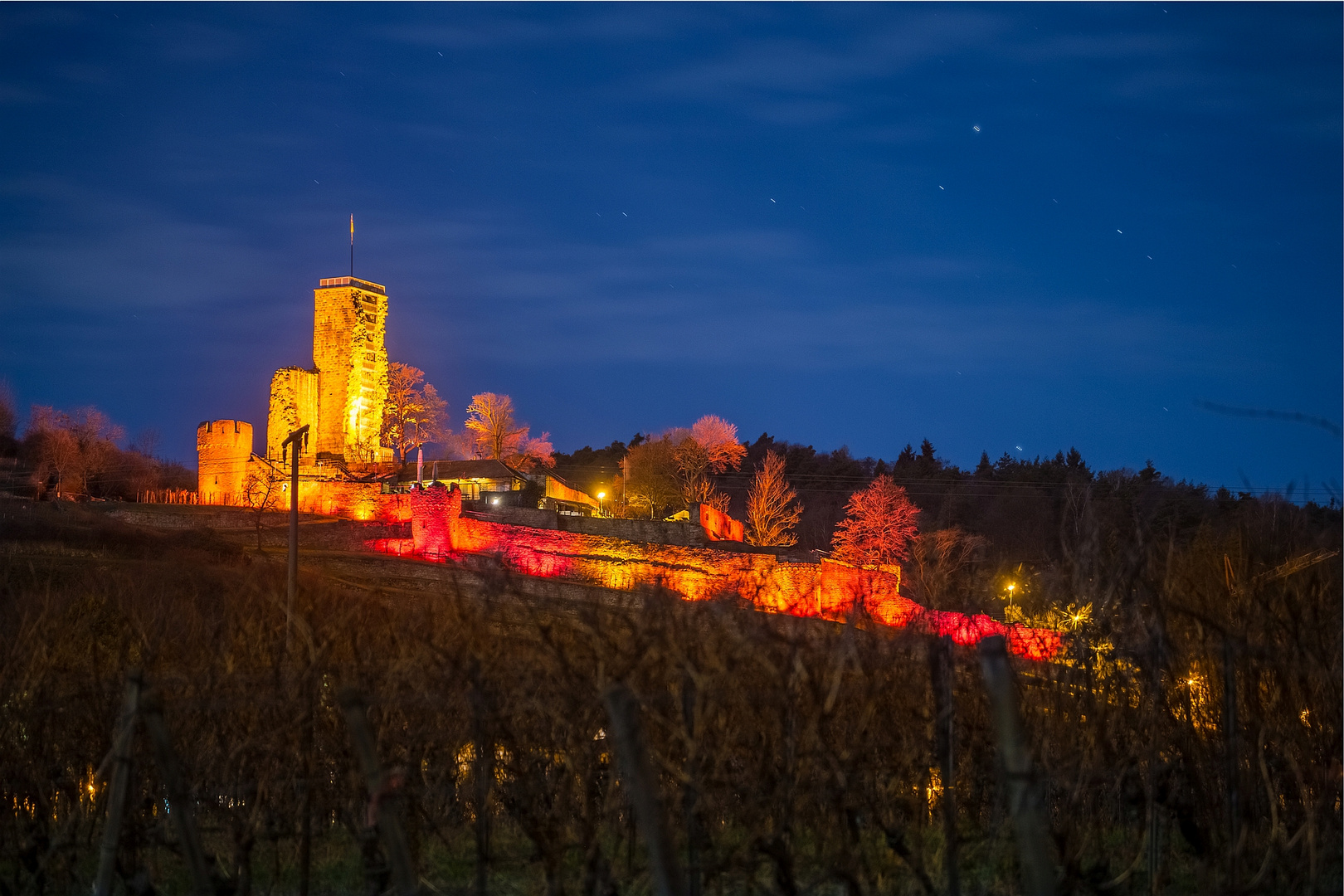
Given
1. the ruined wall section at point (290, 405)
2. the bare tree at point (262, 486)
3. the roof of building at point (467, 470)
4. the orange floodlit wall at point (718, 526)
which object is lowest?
the orange floodlit wall at point (718, 526)

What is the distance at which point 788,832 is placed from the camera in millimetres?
4430

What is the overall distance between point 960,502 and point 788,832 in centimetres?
4687

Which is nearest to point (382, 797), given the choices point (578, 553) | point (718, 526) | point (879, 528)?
point (578, 553)

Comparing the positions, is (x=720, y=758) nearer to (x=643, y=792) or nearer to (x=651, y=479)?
(x=643, y=792)

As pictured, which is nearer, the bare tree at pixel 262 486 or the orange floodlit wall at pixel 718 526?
the orange floodlit wall at pixel 718 526

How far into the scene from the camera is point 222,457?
44.2 meters

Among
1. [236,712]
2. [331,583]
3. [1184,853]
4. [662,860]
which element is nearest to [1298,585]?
[1184,853]

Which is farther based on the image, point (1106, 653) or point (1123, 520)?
point (1123, 520)

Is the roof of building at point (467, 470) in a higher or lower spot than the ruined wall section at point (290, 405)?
lower

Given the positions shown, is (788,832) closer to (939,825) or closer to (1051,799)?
(939,825)

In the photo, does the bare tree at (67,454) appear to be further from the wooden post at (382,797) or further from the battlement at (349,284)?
the wooden post at (382,797)

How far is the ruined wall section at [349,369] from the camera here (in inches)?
1844

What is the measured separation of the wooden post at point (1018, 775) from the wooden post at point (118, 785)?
8.68 feet

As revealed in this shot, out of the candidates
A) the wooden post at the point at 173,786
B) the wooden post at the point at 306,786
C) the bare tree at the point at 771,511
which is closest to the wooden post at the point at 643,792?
the wooden post at the point at 173,786
